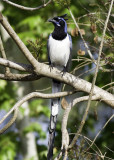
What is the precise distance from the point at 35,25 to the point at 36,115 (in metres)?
1.83

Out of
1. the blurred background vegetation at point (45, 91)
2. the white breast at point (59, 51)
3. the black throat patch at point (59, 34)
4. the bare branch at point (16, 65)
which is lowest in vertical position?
the blurred background vegetation at point (45, 91)

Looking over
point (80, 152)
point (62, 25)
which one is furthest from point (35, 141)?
point (80, 152)

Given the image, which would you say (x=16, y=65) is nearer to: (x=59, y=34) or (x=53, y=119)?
(x=53, y=119)

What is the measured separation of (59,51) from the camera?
3873 mm

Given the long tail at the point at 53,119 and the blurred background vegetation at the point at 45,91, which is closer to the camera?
the long tail at the point at 53,119

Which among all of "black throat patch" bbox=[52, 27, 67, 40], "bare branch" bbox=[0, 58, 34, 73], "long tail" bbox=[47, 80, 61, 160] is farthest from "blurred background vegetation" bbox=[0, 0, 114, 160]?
"bare branch" bbox=[0, 58, 34, 73]

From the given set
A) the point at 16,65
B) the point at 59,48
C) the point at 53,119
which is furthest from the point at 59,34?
the point at 16,65

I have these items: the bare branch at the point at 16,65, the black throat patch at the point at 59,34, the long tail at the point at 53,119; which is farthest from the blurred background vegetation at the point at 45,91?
the bare branch at the point at 16,65

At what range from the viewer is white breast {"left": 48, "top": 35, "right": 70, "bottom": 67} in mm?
3869

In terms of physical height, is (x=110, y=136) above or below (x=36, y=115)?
above

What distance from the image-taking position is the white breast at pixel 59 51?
152 inches

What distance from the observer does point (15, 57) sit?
7770mm

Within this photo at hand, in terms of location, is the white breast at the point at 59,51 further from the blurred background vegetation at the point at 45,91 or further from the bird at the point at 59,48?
the blurred background vegetation at the point at 45,91

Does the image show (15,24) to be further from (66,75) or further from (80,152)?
(80,152)
